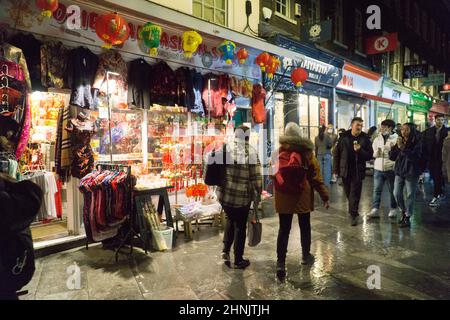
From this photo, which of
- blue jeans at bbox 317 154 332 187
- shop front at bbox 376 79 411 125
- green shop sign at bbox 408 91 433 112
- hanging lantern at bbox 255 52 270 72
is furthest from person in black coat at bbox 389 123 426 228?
green shop sign at bbox 408 91 433 112

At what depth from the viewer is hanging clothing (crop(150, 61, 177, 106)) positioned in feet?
22.3

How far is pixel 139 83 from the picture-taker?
6527 mm

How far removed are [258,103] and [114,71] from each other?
439cm

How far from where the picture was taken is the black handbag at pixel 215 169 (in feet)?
14.7

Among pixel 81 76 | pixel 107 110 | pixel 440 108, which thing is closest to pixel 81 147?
pixel 107 110

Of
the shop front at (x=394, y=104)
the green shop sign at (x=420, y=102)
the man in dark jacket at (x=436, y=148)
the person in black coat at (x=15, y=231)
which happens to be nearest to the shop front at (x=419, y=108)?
the green shop sign at (x=420, y=102)

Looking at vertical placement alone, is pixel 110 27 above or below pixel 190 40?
below

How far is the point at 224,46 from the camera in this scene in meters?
7.39

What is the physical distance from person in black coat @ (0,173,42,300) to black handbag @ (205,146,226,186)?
8.00 feet

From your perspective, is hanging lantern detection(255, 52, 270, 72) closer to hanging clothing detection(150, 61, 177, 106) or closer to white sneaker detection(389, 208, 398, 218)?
hanging clothing detection(150, 61, 177, 106)

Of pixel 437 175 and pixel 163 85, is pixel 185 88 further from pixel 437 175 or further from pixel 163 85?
pixel 437 175

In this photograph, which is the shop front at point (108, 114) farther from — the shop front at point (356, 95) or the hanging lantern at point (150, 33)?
the shop front at point (356, 95)

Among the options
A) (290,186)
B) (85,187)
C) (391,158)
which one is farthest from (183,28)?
(391,158)
